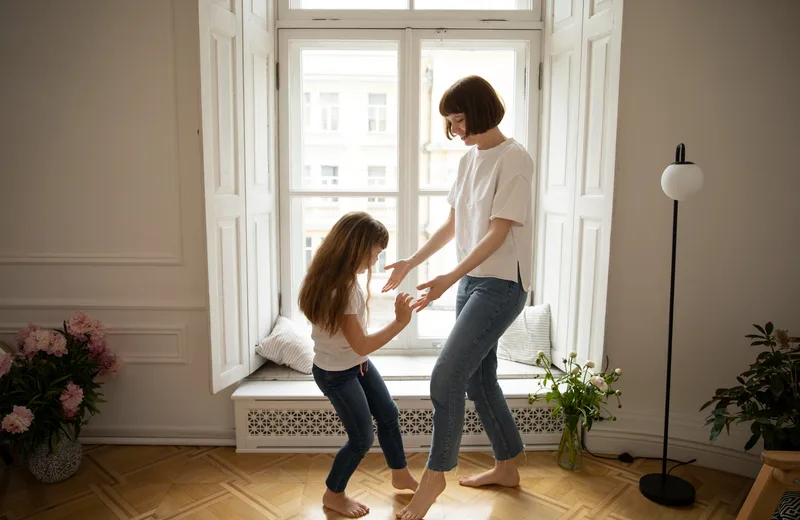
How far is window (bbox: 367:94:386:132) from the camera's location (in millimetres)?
3453

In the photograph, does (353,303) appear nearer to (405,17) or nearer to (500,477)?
(500,477)

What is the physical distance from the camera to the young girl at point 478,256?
2219 millimetres

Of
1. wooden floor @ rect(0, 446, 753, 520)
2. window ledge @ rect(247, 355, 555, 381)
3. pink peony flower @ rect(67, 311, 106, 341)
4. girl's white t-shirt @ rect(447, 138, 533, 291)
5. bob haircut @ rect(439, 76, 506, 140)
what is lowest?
wooden floor @ rect(0, 446, 753, 520)

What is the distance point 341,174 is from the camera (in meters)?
3.51

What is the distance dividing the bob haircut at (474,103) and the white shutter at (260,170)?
46.6 inches

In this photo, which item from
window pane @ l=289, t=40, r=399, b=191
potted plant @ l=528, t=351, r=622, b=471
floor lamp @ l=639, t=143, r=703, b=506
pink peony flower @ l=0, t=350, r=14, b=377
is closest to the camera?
floor lamp @ l=639, t=143, r=703, b=506

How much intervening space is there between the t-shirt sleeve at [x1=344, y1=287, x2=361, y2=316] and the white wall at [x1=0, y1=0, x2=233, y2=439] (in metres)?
1.11

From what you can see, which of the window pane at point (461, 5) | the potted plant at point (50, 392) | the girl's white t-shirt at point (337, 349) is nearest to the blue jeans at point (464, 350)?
the girl's white t-shirt at point (337, 349)

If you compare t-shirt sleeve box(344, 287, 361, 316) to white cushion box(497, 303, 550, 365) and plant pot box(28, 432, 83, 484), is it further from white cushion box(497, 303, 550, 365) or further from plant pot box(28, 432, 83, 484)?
plant pot box(28, 432, 83, 484)

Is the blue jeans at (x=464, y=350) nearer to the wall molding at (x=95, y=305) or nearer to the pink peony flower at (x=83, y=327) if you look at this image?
the wall molding at (x=95, y=305)

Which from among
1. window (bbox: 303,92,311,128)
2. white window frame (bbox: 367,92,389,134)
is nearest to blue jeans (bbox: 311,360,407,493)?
white window frame (bbox: 367,92,389,134)

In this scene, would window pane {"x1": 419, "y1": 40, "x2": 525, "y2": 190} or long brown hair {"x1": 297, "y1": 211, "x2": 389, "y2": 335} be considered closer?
long brown hair {"x1": 297, "y1": 211, "x2": 389, "y2": 335}

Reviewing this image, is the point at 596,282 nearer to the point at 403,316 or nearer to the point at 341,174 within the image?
the point at 403,316

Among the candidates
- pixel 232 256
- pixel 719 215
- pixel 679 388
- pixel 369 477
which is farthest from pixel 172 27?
pixel 679 388
